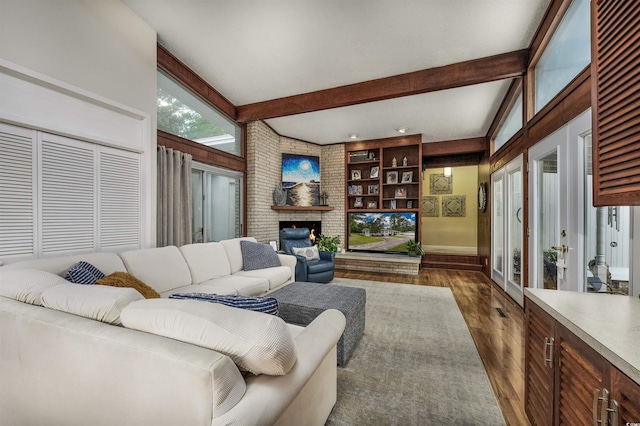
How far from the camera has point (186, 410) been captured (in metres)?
0.77

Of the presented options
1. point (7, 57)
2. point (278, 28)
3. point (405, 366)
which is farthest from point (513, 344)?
point (7, 57)

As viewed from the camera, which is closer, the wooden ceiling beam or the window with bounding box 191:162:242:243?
the wooden ceiling beam

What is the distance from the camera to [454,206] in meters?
7.33

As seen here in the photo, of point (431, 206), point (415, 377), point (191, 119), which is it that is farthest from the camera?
point (431, 206)

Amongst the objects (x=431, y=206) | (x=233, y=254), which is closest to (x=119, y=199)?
(x=233, y=254)

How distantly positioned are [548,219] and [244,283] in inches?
127

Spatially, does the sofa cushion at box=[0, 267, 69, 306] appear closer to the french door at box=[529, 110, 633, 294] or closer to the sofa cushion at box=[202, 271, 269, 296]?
the sofa cushion at box=[202, 271, 269, 296]

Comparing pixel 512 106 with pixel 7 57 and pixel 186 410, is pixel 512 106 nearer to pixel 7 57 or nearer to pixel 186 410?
pixel 186 410

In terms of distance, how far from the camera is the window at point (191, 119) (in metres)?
3.33

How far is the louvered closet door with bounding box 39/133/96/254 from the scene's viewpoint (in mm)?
2123

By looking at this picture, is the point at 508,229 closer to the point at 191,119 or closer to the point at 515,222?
the point at 515,222

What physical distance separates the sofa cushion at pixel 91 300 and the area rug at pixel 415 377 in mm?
1259

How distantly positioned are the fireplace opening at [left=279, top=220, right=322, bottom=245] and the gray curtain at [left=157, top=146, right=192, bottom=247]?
2565 mm

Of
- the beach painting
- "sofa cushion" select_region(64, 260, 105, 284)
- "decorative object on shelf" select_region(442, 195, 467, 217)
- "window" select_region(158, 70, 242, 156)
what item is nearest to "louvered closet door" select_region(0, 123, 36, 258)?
"sofa cushion" select_region(64, 260, 105, 284)
